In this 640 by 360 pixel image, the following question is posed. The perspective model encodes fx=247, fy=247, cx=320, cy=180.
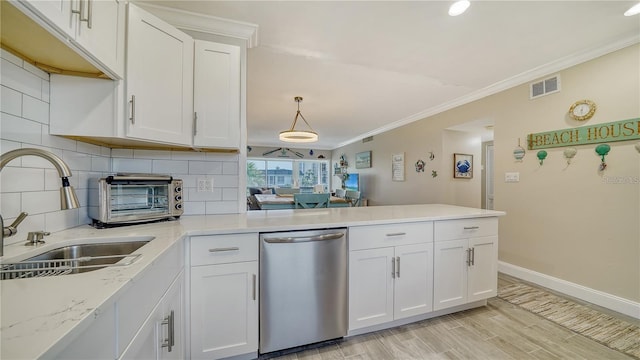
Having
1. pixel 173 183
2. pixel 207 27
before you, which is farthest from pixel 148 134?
pixel 207 27

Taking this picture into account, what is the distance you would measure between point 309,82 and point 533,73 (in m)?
2.49

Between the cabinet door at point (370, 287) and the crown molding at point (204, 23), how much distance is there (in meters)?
1.87

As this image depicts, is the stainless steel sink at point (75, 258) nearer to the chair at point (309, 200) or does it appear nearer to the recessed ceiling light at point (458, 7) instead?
the chair at point (309, 200)

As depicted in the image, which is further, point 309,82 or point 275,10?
point 309,82

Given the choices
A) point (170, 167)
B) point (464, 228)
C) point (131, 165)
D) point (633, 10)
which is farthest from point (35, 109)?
point (633, 10)

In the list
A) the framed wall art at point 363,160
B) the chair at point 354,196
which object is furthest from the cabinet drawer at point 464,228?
the framed wall art at point 363,160

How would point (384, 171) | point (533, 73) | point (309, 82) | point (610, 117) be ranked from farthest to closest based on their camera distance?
1. point (384, 171)
2. point (309, 82)
3. point (533, 73)
4. point (610, 117)

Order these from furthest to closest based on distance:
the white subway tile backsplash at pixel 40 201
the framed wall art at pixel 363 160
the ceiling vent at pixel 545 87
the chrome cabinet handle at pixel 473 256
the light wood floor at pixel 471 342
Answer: the framed wall art at pixel 363 160, the ceiling vent at pixel 545 87, the chrome cabinet handle at pixel 473 256, the light wood floor at pixel 471 342, the white subway tile backsplash at pixel 40 201

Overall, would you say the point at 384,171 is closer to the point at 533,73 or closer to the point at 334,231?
the point at 533,73

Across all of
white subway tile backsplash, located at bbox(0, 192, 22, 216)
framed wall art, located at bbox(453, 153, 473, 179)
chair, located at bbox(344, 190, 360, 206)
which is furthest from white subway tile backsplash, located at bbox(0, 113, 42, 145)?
framed wall art, located at bbox(453, 153, 473, 179)

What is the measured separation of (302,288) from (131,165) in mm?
1477

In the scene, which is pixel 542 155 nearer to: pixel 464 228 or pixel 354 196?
pixel 464 228

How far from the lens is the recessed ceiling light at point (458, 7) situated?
166 centimetres

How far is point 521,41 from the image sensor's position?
2162 millimetres
